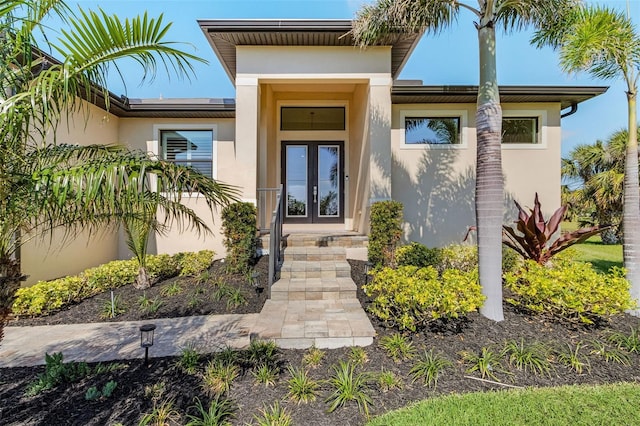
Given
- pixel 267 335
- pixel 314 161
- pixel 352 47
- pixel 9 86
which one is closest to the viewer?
pixel 9 86

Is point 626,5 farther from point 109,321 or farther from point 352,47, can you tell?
point 109,321

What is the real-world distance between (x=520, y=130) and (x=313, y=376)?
831 cm

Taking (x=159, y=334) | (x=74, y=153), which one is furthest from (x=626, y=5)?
(x=159, y=334)

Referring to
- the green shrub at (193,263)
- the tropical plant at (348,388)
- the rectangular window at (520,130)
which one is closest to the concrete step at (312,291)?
the tropical plant at (348,388)

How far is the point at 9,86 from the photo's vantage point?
7.32 ft

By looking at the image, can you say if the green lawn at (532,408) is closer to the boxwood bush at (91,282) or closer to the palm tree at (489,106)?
the palm tree at (489,106)

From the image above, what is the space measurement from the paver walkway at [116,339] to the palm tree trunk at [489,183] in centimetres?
331

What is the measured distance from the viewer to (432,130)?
8.07 metres

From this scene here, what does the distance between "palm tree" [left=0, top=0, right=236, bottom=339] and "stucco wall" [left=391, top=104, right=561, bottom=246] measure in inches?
253

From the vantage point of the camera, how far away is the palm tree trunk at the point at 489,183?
4117mm

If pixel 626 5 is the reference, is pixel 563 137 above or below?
below

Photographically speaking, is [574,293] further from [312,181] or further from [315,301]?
[312,181]

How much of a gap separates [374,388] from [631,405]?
2.16m

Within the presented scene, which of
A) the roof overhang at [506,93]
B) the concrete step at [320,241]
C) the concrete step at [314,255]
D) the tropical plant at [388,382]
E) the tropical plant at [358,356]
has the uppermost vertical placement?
the roof overhang at [506,93]
